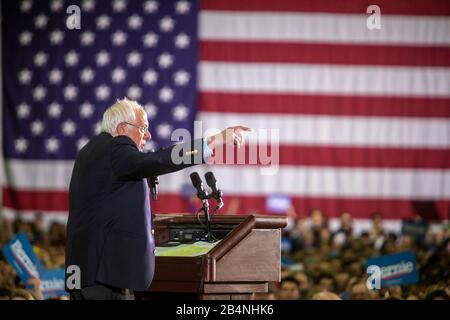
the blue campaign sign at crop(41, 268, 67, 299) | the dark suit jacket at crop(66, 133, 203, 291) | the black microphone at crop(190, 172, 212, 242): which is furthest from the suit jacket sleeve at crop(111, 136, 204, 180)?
the blue campaign sign at crop(41, 268, 67, 299)

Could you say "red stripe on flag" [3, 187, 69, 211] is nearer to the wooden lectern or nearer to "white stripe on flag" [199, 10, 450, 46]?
"white stripe on flag" [199, 10, 450, 46]

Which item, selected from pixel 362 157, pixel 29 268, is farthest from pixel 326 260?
pixel 362 157

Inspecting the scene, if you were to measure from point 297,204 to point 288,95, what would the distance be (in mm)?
1721

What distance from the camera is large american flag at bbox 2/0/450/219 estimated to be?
13891 millimetres

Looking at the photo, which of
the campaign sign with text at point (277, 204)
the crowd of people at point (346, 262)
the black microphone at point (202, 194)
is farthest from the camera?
the campaign sign with text at point (277, 204)

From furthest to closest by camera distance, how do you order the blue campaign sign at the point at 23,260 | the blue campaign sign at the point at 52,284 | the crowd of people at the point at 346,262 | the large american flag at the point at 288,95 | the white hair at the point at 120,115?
the large american flag at the point at 288,95 < the crowd of people at the point at 346,262 < the blue campaign sign at the point at 52,284 < the blue campaign sign at the point at 23,260 < the white hair at the point at 120,115

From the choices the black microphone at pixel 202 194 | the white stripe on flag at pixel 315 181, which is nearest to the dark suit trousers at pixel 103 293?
the black microphone at pixel 202 194

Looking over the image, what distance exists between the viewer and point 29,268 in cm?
606

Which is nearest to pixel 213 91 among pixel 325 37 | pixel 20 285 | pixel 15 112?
pixel 325 37

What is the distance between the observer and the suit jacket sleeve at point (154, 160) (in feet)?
10.8

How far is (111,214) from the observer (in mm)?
3383

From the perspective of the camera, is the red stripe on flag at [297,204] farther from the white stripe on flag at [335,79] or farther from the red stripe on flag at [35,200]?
the white stripe on flag at [335,79]

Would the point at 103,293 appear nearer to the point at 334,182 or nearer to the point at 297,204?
the point at 297,204
